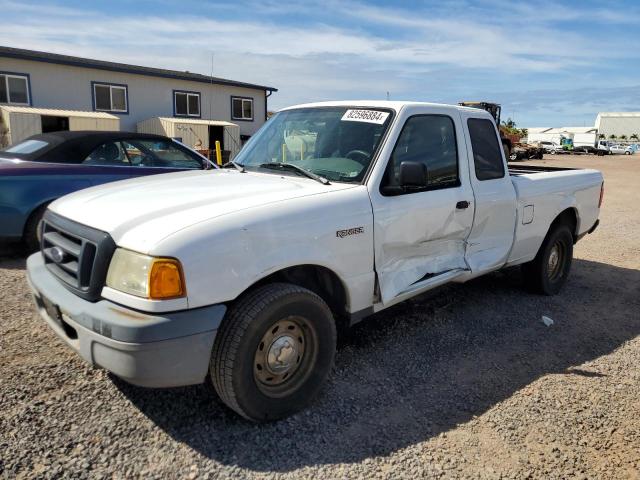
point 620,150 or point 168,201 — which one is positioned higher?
point 168,201

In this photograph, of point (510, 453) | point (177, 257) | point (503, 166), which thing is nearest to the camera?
point (177, 257)

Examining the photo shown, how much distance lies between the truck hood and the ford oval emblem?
21 centimetres

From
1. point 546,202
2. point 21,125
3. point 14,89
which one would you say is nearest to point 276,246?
point 546,202

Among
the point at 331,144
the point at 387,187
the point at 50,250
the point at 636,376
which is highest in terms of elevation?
the point at 331,144

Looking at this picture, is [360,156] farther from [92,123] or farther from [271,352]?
[92,123]

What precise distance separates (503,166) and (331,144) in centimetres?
183

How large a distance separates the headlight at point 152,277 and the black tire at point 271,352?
14.6 inches

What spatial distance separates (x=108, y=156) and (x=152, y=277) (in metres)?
4.82

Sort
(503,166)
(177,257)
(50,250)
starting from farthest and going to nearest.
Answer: (503,166) → (50,250) → (177,257)

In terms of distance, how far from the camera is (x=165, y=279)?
2477mm

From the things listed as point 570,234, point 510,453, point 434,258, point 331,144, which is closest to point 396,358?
point 434,258

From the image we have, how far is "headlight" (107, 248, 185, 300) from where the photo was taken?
8.12 ft

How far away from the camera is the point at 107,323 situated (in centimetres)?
249

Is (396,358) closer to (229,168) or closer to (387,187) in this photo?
(387,187)
